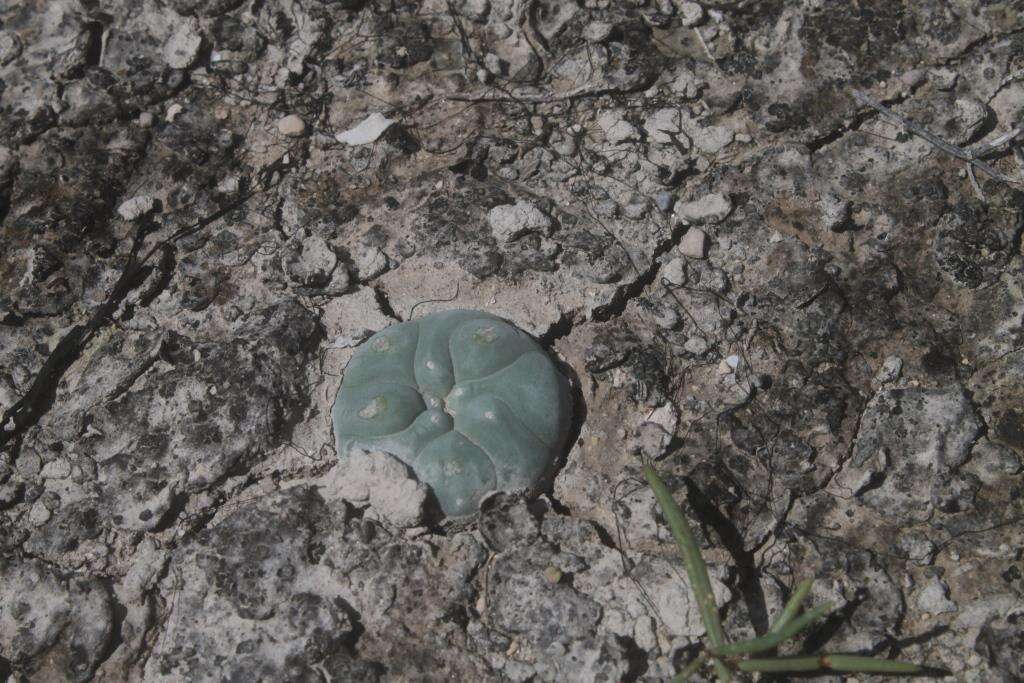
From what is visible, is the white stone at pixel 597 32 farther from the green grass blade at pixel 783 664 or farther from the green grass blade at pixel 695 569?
the green grass blade at pixel 783 664

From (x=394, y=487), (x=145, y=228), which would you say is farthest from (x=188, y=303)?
(x=394, y=487)

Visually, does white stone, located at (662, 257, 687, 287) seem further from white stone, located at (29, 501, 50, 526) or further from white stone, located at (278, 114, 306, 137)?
white stone, located at (29, 501, 50, 526)

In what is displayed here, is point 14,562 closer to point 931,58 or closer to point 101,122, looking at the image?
point 101,122

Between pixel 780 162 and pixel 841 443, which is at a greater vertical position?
pixel 780 162

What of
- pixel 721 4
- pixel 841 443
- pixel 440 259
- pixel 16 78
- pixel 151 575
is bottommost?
pixel 841 443

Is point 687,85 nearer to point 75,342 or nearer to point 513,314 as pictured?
point 513,314

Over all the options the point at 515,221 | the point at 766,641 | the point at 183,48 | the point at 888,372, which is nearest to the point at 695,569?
the point at 766,641

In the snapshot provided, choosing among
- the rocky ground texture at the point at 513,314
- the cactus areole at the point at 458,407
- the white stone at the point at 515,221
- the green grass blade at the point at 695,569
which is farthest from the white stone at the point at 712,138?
the green grass blade at the point at 695,569

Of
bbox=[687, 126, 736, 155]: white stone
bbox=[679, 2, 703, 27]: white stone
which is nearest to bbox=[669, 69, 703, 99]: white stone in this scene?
bbox=[687, 126, 736, 155]: white stone
